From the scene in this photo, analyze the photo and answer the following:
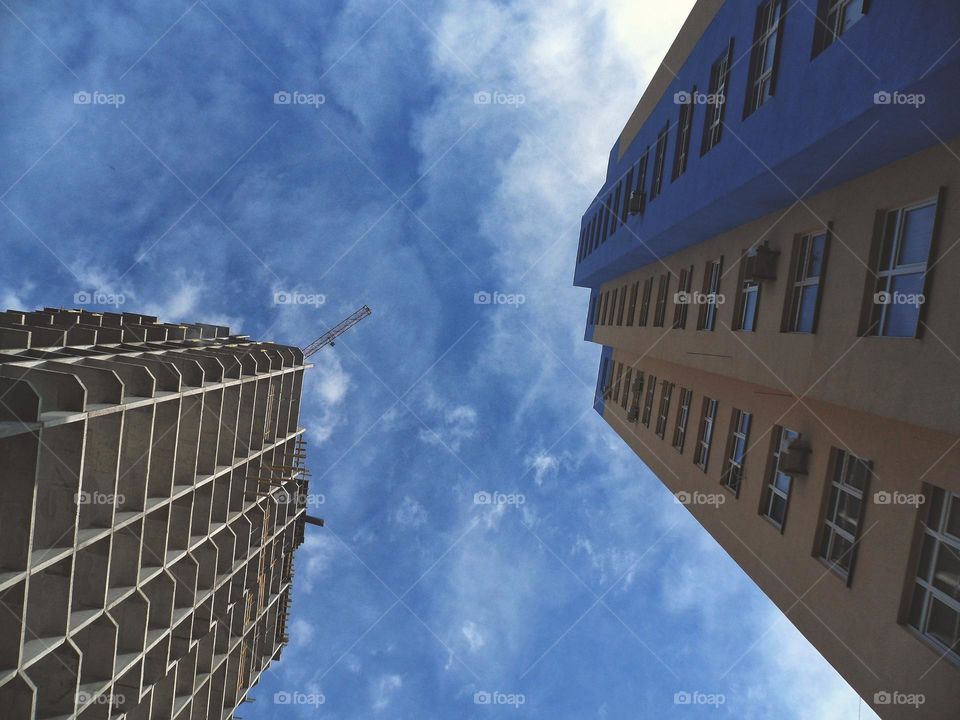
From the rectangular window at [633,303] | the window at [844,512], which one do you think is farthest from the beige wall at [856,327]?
the rectangular window at [633,303]

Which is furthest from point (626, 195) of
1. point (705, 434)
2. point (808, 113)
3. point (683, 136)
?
point (808, 113)

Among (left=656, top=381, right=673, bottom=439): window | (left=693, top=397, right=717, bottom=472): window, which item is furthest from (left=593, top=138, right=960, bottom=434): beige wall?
(left=656, top=381, right=673, bottom=439): window

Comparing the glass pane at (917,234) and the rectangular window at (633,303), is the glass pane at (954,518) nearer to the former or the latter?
the glass pane at (917,234)

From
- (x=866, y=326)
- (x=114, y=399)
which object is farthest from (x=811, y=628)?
(x=114, y=399)

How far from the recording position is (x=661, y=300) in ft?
80.1

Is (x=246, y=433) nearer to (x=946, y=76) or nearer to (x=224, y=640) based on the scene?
(x=224, y=640)

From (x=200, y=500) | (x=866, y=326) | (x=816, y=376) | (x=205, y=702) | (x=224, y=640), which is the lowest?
(x=205, y=702)

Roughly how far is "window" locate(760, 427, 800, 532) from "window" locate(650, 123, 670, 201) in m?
12.2

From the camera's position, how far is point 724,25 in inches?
675

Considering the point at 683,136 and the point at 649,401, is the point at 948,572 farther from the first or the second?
the point at 649,401

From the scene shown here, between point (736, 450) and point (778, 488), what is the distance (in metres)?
2.79

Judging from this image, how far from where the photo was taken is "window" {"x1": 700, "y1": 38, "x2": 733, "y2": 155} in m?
16.6

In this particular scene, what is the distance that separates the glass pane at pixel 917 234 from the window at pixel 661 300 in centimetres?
1388

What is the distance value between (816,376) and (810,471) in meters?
2.58
